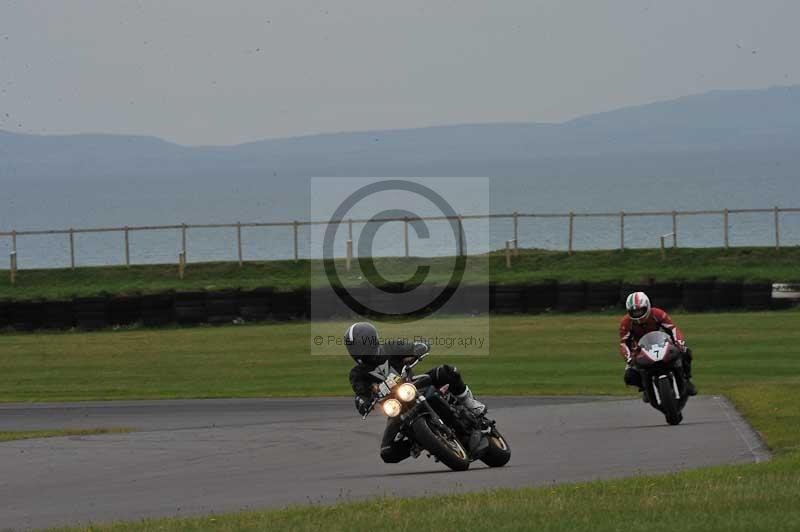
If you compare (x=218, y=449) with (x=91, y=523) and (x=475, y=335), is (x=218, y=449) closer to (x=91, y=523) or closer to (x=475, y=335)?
(x=91, y=523)

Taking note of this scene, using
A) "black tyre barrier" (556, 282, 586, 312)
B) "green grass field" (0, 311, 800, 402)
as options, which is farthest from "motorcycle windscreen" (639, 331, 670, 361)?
"black tyre barrier" (556, 282, 586, 312)

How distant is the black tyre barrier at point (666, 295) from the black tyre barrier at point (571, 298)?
170 centimetres

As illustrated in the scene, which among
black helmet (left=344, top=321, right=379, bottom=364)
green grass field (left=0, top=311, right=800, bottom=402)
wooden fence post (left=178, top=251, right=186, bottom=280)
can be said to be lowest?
green grass field (left=0, top=311, right=800, bottom=402)

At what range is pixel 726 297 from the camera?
119ft

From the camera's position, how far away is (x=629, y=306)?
17297mm

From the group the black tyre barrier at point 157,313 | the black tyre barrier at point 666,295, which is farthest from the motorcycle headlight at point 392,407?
the black tyre barrier at point 157,313

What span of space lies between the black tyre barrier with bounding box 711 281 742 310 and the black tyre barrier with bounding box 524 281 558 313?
391cm

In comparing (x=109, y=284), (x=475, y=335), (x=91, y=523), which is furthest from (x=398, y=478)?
(x=109, y=284)

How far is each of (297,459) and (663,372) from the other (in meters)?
4.37

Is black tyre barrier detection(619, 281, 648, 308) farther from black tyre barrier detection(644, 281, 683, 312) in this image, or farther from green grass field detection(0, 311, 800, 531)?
green grass field detection(0, 311, 800, 531)

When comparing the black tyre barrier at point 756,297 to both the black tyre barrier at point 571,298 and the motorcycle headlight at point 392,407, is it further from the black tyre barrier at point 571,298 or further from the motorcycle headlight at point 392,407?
the motorcycle headlight at point 392,407

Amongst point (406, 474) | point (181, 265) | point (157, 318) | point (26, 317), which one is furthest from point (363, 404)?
point (181, 265)

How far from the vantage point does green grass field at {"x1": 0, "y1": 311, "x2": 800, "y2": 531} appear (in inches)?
391

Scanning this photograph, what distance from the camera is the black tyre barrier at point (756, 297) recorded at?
3586 cm
